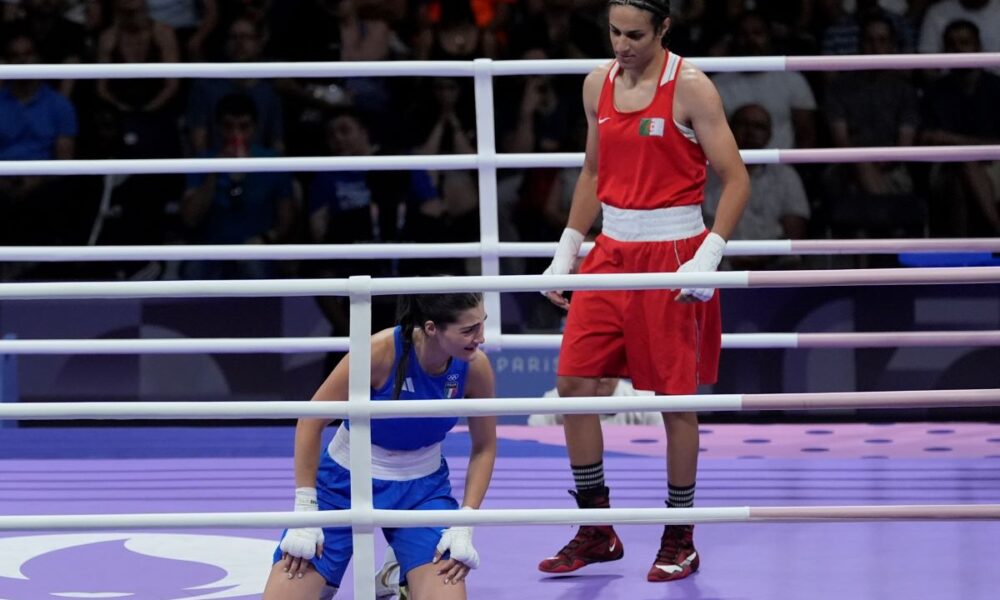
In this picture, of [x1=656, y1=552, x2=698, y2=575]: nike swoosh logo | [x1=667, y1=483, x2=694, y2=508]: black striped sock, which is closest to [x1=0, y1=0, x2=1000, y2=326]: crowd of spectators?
[x1=667, y1=483, x2=694, y2=508]: black striped sock

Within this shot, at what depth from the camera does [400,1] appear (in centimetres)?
716

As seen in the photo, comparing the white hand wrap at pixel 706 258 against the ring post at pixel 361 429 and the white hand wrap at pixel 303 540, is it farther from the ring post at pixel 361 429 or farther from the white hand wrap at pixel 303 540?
the white hand wrap at pixel 303 540

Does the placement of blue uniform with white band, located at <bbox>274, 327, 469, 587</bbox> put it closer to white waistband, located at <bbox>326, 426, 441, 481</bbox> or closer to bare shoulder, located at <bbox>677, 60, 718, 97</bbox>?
white waistband, located at <bbox>326, 426, 441, 481</bbox>

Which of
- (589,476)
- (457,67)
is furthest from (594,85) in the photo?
(589,476)

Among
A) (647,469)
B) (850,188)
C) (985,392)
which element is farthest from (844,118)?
(985,392)

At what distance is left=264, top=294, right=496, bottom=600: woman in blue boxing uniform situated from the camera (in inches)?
132

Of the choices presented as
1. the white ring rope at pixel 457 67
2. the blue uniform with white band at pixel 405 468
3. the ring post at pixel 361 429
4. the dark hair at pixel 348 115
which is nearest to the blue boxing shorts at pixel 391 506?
the blue uniform with white band at pixel 405 468

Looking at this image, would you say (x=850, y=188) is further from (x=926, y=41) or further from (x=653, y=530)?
(x=653, y=530)

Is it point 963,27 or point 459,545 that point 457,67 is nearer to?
point 459,545

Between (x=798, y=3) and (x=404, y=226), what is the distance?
2140 mm

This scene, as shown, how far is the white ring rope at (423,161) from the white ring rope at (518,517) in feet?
5.87

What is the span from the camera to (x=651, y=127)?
3.83 metres

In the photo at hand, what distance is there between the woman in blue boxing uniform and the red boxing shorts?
435mm

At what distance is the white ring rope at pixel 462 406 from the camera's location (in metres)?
3.11
